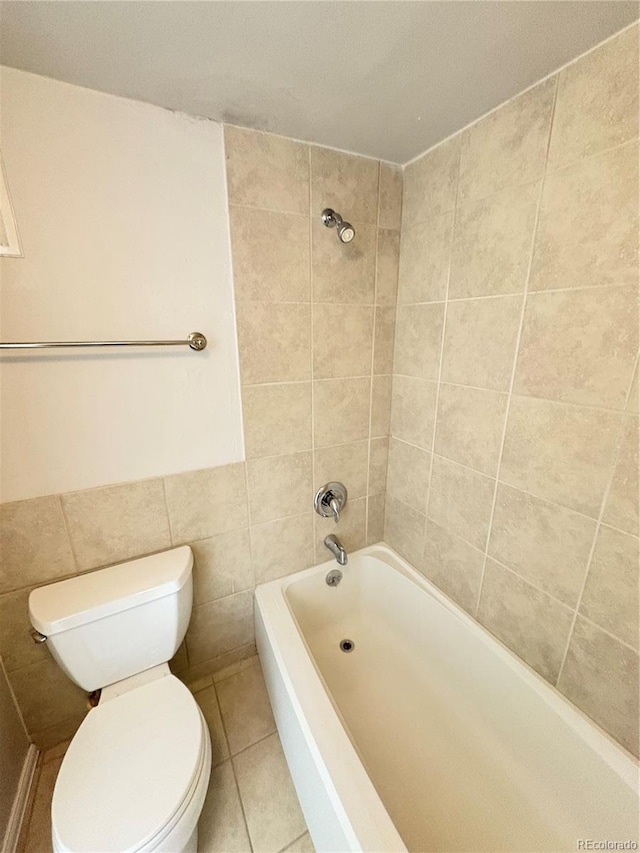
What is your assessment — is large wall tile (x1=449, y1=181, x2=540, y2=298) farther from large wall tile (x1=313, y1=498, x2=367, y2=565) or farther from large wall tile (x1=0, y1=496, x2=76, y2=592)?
large wall tile (x1=0, y1=496, x2=76, y2=592)

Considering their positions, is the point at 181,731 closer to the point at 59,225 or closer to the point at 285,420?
the point at 285,420

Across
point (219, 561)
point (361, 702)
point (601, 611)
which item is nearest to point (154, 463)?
point (219, 561)

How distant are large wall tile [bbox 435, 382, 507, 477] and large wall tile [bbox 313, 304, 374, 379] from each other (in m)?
0.35

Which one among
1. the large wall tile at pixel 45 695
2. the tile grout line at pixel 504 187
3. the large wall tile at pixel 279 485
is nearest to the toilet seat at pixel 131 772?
the large wall tile at pixel 45 695

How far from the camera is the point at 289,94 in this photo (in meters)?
0.89

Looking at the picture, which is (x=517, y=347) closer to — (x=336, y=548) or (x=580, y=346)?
(x=580, y=346)

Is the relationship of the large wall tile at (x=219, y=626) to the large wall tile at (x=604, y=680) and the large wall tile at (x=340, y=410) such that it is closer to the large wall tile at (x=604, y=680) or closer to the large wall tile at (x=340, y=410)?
the large wall tile at (x=340, y=410)

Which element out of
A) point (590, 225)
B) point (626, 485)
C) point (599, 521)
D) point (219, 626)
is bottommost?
point (219, 626)

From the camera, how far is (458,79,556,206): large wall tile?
2.82 feet

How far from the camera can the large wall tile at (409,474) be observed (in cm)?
140

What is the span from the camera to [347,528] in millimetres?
1588

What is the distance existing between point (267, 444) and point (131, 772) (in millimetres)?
962

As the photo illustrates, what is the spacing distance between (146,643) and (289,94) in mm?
1658

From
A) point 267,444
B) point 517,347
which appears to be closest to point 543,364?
point 517,347
